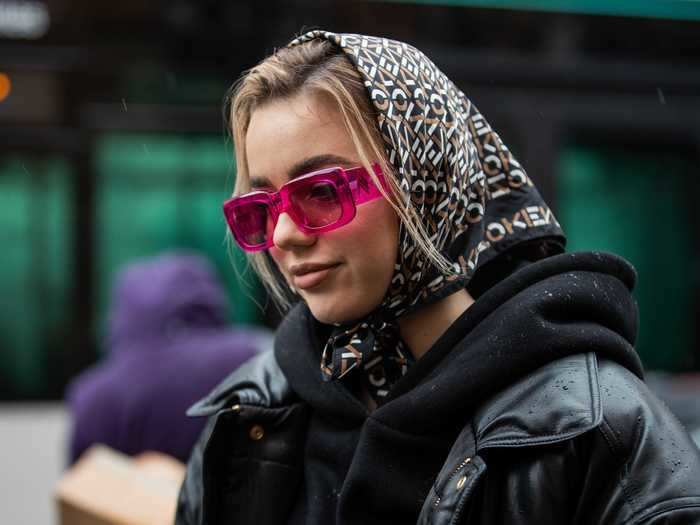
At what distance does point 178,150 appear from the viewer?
5840 millimetres

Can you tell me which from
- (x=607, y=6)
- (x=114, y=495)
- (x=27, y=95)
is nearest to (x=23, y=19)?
(x=27, y=95)

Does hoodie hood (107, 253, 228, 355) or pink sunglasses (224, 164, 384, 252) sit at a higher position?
pink sunglasses (224, 164, 384, 252)

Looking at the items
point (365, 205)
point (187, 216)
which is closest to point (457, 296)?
point (365, 205)

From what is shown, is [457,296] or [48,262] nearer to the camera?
[457,296]

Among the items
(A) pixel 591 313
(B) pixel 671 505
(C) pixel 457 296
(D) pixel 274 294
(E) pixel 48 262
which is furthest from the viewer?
(E) pixel 48 262

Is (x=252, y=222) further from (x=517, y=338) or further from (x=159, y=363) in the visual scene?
(x=159, y=363)

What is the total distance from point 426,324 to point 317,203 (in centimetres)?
31

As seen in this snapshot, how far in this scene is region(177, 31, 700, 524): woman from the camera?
138 cm

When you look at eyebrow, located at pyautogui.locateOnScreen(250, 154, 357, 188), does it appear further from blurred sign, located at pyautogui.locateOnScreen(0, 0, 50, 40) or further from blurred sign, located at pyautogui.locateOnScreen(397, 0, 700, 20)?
blurred sign, located at pyautogui.locateOnScreen(0, 0, 50, 40)

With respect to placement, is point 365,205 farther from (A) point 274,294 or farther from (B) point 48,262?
(B) point 48,262

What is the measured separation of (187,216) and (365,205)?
4414 mm

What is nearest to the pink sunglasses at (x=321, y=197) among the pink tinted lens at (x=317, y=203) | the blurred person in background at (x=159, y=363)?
the pink tinted lens at (x=317, y=203)

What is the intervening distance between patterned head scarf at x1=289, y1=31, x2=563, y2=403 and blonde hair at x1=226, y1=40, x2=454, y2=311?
2cm

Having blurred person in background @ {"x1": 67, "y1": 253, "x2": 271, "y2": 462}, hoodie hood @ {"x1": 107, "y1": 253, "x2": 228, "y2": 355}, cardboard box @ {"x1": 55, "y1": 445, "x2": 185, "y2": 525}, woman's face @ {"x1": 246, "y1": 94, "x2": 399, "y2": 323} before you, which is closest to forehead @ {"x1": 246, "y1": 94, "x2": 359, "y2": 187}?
woman's face @ {"x1": 246, "y1": 94, "x2": 399, "y2": 323}
